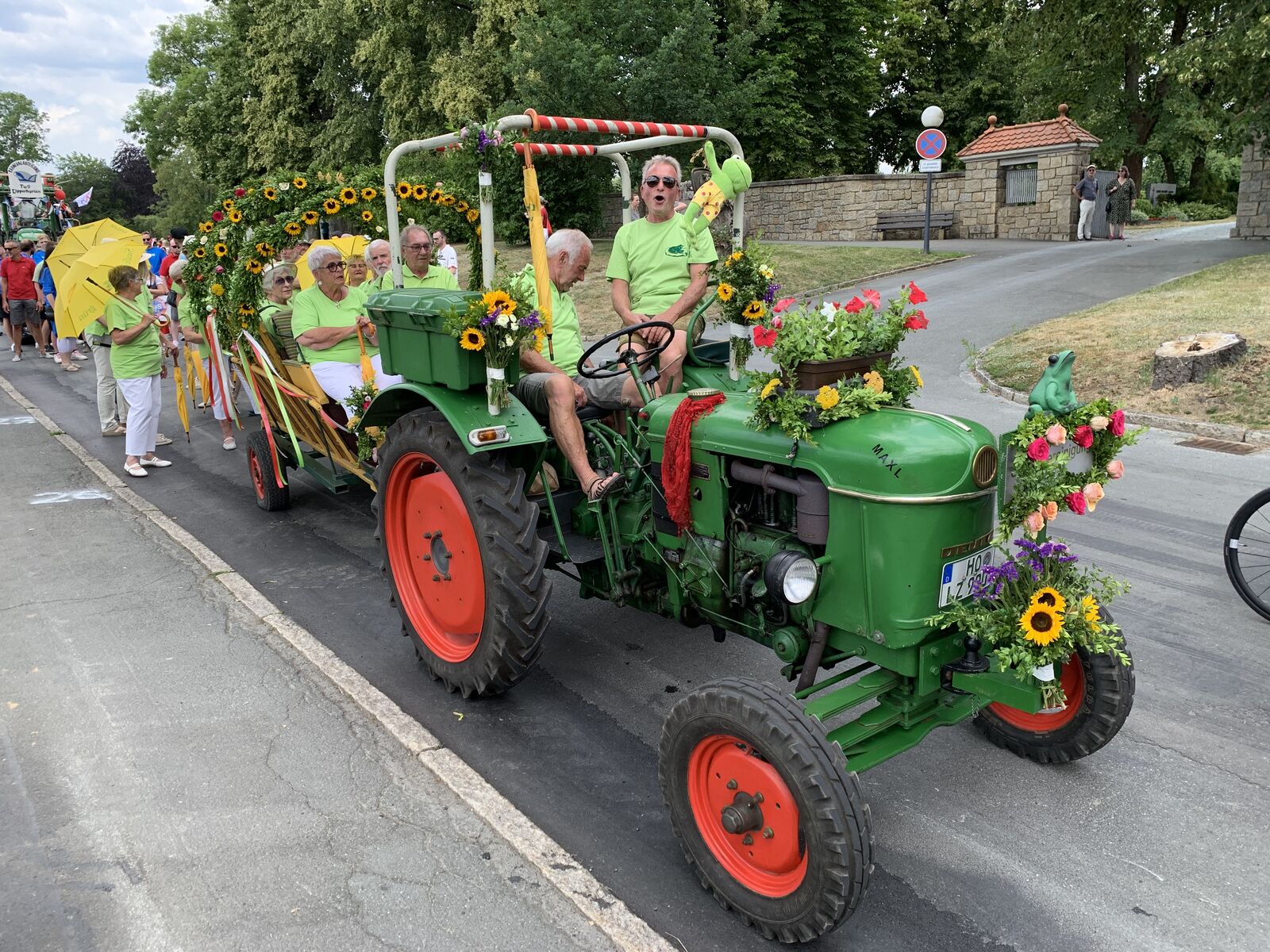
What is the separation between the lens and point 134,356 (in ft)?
26.0

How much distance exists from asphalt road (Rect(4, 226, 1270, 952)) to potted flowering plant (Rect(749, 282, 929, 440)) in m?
1.42

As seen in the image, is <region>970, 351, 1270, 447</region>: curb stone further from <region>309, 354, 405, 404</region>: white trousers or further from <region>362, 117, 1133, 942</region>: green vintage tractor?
<region>309, 354, 405, 404</region>: white trousers

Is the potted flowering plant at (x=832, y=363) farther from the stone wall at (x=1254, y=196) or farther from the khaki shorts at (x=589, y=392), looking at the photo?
the stone wall at (x=1254, y=196)

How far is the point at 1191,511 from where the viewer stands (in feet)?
19.8

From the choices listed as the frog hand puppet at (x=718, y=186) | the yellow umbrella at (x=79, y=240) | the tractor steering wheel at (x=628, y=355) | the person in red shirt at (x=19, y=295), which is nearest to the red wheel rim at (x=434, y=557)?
the tractor steering wheel at (x=628, y=355)

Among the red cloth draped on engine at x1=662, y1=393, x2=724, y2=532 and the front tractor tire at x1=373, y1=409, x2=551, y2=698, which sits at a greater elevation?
the red cloth draped on engine at x1=662, y1=393, x2=724, y2=532

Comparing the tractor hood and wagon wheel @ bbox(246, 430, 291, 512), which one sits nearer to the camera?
the tractor hood

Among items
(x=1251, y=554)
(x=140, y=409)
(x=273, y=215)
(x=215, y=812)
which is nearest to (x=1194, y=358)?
(x=1251, y=554)

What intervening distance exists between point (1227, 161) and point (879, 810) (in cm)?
3896

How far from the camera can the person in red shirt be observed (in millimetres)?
15055

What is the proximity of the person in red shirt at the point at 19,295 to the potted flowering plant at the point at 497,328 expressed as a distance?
14.9 meters

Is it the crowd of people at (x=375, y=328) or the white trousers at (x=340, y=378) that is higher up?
the crowd of people at (x=375, y=328)

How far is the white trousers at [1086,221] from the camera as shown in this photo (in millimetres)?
21312

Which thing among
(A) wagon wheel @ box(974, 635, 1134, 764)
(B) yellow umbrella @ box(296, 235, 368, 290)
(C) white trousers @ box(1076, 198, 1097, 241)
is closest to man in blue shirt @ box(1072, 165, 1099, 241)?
(C) white trousers @ box(1076, 198, 1097, 241)
